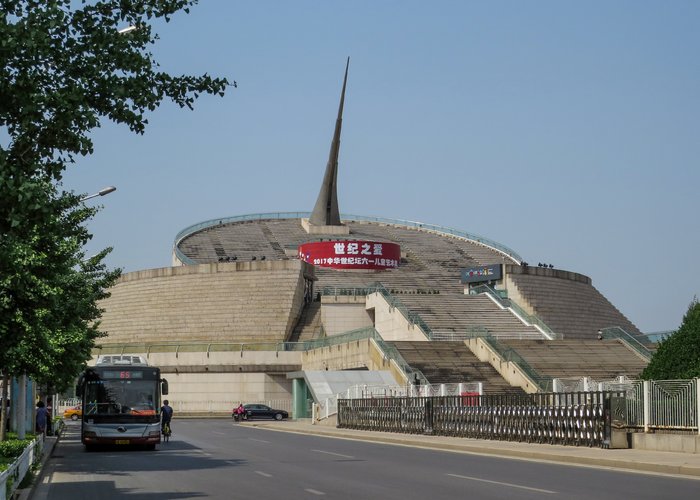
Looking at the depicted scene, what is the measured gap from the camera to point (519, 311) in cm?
7275

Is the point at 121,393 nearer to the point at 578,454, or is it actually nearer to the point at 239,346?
the point at 578,454

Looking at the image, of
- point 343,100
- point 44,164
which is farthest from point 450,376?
point 343,100

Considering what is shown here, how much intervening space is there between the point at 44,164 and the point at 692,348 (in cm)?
2117

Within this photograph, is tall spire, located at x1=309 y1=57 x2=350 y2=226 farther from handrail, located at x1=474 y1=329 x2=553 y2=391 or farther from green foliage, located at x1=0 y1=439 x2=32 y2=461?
green foliage, located at x1=0 y1=439 x2=32 y2=461

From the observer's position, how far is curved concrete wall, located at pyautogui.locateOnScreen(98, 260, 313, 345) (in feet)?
246

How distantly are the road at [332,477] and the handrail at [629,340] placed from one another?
106ft

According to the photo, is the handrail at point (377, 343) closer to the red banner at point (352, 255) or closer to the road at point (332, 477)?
the red banner at point (352, 255)

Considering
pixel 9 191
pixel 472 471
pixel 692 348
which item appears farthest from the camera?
pixel 692 348

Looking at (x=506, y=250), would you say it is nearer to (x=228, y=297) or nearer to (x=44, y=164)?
(x=228, y=297)

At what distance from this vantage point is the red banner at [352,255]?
282ft

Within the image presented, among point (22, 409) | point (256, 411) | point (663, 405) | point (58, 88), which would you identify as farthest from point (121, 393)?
point (256, 411)

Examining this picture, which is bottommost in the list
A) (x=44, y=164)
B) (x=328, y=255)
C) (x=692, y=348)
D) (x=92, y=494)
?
(x=92, y=494)

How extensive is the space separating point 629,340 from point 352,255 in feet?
95.0

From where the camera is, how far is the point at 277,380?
7188 cm
